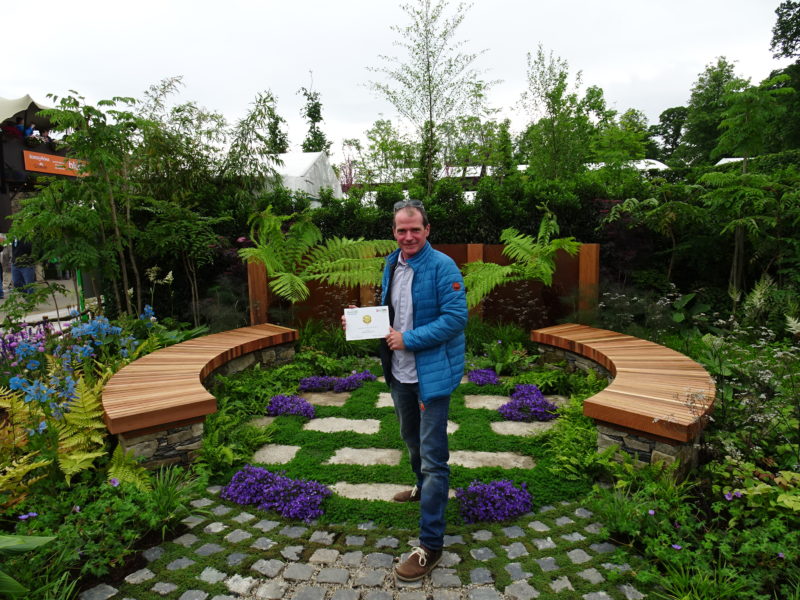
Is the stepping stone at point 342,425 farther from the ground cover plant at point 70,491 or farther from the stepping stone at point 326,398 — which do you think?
the ground cover plant at point 70,491

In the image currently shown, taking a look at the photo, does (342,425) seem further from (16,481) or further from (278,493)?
(16,481)

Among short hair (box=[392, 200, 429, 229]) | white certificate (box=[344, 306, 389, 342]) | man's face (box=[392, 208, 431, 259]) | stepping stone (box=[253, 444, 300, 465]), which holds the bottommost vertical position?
stepping stone (box=[253, 444, 300, 465])

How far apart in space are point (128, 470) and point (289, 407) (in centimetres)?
146

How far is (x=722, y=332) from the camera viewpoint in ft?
16.2

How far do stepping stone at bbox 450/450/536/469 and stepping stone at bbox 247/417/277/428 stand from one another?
1523mm

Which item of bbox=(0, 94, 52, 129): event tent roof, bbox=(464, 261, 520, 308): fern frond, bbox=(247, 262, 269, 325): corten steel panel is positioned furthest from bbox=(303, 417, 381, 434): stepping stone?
bbox=(0, 94, 52, 129): event tent roof

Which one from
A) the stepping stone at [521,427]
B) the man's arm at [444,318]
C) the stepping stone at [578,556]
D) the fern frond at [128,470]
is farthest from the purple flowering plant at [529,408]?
the fern frond at [128,470]

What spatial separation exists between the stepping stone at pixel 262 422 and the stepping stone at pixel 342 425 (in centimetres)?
30

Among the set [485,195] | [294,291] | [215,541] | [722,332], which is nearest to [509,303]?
[485,195]

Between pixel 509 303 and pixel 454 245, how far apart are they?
103cm

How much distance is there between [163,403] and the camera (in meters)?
2.81

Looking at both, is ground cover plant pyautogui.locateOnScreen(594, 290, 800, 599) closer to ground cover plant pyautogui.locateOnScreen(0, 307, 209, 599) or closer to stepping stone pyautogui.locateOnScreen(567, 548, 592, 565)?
stepping stone pyautogui.locateOnScreen(567, 548, 592, 565)

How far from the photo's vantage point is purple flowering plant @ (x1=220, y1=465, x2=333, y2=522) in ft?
8.11

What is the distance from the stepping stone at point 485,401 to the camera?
4039mm
